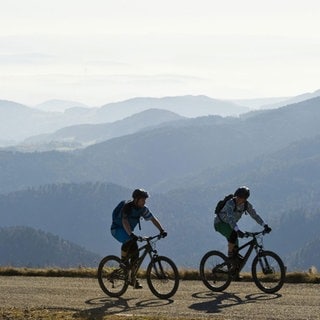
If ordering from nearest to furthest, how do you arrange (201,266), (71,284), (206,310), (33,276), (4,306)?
(206,310), (4,306), (201,266), (71,284), (33,276)

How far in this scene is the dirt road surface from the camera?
13383 mm

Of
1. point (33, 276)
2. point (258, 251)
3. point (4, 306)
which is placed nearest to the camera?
point (4, 306)

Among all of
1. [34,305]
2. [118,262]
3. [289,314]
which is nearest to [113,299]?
[118,262]

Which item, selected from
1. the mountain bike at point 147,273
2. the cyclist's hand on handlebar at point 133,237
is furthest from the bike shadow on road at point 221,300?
the cyclist's hand on handlebar at point 133,237

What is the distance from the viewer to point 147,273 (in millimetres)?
15508

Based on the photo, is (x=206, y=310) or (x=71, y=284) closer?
(x=206, y=310)

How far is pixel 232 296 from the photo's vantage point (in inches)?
614

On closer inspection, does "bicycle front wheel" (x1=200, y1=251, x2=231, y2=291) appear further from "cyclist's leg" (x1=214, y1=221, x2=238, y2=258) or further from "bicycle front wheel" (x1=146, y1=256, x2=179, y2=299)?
"bicycle front wheel" (x1=146, y1=256, x2=179, y2=299)

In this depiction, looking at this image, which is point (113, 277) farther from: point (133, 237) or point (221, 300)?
point (221, 300)

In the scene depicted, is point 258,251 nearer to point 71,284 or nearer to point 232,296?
point 232,296

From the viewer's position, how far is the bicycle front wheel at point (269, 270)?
15672 mm

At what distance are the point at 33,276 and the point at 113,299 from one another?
527 centimetres

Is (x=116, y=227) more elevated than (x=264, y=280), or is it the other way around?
(x=116, y=227)

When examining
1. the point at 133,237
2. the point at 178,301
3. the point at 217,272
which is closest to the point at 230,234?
the point at 217,272
